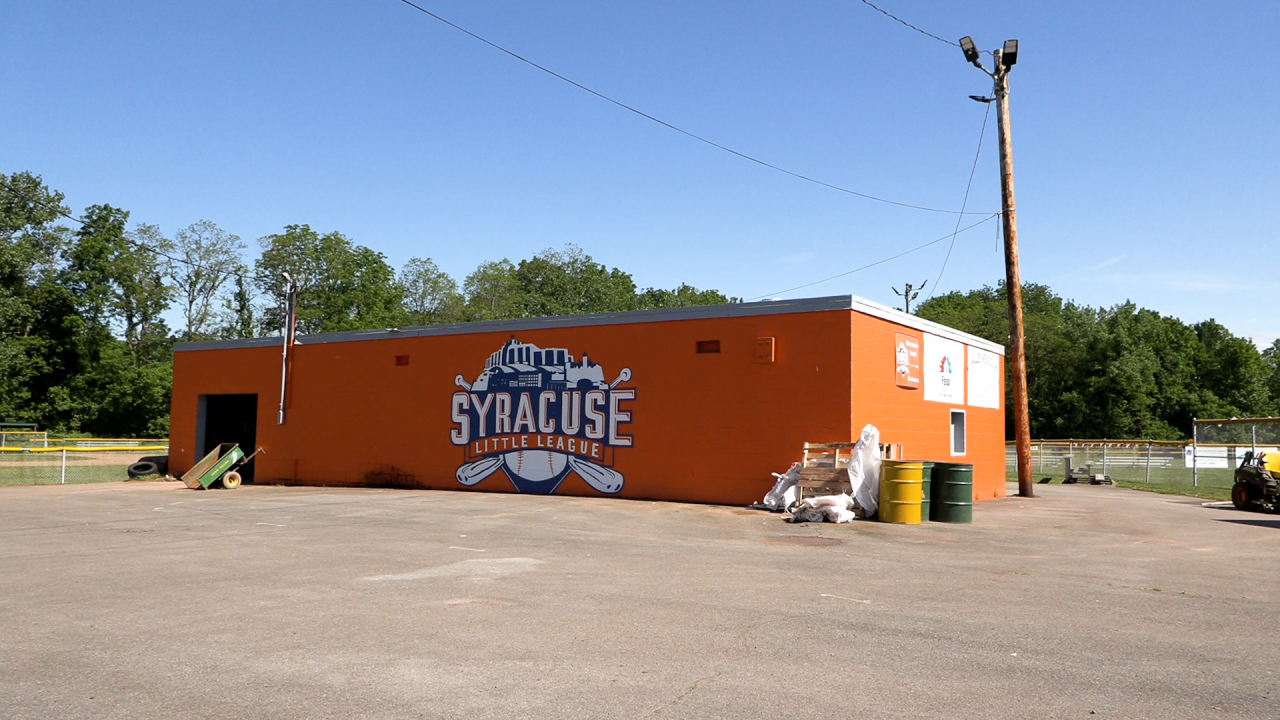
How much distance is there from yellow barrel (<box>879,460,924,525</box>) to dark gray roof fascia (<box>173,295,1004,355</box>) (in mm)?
3779

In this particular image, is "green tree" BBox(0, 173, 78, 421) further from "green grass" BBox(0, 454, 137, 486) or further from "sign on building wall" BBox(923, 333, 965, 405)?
"sign on building wall" BBox(923, 333, 965, 405)

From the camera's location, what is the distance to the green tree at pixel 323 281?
66.5 metres

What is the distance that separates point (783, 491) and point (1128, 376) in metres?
54.1

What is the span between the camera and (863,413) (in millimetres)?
17812

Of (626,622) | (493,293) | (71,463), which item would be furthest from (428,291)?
(626,622)

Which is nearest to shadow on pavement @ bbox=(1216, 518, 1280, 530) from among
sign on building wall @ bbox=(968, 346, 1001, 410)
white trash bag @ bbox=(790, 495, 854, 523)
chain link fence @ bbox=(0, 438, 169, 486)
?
sign on building wall @ bbox=(968, 346, 1001, 410)

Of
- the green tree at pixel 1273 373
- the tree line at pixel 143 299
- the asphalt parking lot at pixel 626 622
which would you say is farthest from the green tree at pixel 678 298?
the asphalt parking lot at pixel 626 622

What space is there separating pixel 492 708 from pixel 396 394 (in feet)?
65.5

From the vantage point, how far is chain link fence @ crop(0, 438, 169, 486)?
2769 cm

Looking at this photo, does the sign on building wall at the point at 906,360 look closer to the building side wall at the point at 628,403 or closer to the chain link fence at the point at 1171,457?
the building side wall at the point at 628,403

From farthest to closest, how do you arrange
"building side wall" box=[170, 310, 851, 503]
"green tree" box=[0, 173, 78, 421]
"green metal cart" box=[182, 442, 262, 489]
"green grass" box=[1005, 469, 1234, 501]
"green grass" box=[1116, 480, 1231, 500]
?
"green tree" box=[0, 173, 78, 421]
"green grass" box=[1005, 469, 1234, 501]
"green grass" box=[1116, 480, 1231, 500]
"green metal cart" box=[182, 442, 262, 489]
"building side wall" box=[170, 310, 851, 503]

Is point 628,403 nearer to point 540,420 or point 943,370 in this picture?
point 540,420

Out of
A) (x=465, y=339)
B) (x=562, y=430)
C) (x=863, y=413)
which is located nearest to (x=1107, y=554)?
(x=863, y=413)

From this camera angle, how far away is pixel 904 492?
49.7 ft
